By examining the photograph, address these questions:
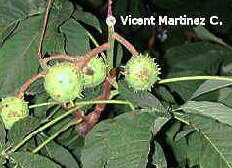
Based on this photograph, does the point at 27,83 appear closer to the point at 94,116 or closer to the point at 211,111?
the point at 94,116

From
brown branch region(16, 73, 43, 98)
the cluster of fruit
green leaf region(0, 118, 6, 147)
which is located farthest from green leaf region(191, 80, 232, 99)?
green leaf region(0, 118, 6, 147)

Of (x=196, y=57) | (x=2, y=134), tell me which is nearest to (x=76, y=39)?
(x=2, y=134)

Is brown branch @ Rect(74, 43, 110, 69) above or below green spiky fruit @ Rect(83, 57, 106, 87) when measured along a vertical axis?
above

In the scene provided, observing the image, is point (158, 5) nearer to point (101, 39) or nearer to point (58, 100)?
point (101, 39)

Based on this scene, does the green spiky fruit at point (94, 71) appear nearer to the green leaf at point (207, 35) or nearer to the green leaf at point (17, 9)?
the green leaf at point (17, 9)

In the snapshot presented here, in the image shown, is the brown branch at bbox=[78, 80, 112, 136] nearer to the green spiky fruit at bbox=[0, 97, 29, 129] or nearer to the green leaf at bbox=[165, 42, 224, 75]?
the green spiky fruit at bbox=[0, 97, 29, 129]

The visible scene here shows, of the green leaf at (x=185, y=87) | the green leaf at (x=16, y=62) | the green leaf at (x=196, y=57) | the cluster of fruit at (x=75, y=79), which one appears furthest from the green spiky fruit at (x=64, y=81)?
the green leaf at (x=196, y=57)
